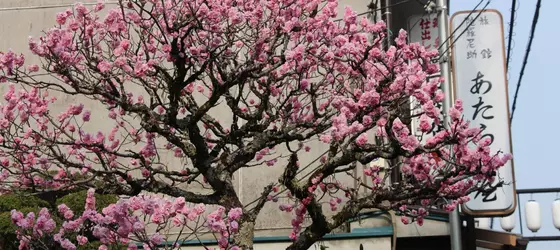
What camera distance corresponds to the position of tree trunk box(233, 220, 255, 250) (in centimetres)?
600

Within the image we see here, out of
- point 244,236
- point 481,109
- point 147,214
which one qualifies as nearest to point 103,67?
point 147,214

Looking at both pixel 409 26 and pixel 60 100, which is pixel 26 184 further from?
pixel 409 26

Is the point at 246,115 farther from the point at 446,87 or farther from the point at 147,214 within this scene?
the point at 446,87

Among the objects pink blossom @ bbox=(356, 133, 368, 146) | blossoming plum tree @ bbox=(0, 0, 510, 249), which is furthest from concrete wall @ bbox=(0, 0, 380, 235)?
pink blossom @ bbox=(356, 133, 368, 146)

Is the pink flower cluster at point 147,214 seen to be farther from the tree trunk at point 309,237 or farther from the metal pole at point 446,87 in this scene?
the metal pole at point 446,87

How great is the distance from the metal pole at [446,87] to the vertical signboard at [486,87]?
8.6 inches

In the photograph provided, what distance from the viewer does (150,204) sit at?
4.87m

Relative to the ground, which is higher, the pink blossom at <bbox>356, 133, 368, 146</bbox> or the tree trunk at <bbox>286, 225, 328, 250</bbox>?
the pink blossom at <bbox>356, 133, 368, 146</bbox>

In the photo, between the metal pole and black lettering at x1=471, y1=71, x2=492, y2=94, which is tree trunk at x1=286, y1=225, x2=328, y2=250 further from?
black lettering at x1=471, y1=71, x2=492, y2=94

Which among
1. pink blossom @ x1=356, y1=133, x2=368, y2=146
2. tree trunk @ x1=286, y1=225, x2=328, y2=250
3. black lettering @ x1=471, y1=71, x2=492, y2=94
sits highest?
black lettering @ x1=471, y1=71, x2=492, y2=94

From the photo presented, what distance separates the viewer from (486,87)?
8867mm

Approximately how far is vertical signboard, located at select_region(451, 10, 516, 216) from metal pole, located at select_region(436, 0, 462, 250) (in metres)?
0.22

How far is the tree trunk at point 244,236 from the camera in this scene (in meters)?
6.00

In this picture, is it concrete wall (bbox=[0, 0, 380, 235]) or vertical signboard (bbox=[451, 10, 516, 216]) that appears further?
concrete wall (bbox=[0, 0, 380, 235])
